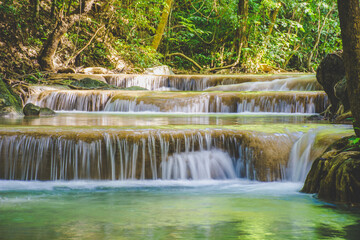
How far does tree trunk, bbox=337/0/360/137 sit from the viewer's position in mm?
3996

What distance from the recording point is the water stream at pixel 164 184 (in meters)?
3.30

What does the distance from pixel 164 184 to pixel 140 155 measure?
16.4 inches

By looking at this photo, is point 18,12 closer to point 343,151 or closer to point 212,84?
point 212,84

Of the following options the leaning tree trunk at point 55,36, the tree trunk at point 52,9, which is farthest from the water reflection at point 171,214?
the tree trunk at point 52,9

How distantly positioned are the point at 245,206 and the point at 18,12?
461 inches

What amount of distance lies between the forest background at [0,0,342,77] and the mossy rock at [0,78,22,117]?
9.24 feet

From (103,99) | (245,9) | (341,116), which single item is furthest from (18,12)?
(341,116)

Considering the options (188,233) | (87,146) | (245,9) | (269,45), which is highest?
(245,9)

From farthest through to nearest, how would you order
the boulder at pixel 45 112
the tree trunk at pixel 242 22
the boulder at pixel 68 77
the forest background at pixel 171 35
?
the tree trunk at pixel 242 22, the forest background at pixel 171 35, the boulder at pixel 68 77, the boulder at pixel 45 112

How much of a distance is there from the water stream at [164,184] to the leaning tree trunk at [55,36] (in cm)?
862

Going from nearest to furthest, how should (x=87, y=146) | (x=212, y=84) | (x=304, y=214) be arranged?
(x=304, y=214) < (x=87, y=146) < (x=212, y=84)

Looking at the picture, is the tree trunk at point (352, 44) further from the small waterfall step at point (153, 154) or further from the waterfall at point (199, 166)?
the waterfall at point (199, 166)

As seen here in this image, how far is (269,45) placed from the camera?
63.5 feet

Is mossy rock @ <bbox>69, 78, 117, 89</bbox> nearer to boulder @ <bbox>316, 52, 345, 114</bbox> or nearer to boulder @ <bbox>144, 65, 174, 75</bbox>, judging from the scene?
boulder @ <bbox>144, 65, 174, 75</bbox>
